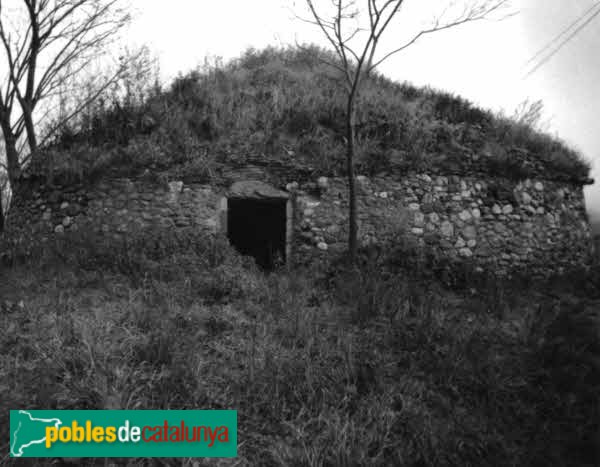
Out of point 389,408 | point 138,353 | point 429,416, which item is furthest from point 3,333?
point 429,416

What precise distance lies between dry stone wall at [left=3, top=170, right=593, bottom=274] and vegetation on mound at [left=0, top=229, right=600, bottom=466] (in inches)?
44.7

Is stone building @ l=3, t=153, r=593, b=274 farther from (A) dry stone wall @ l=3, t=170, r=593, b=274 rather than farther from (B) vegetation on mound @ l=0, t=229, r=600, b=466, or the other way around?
(B) vegetation on mound @ l=0, t=229, r=600, b=466

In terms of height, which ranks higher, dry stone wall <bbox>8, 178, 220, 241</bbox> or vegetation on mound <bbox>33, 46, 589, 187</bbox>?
vegetation on mound <bbox>33, 46, 589, 187</bbox>

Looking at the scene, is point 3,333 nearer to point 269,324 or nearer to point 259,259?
point 269,324

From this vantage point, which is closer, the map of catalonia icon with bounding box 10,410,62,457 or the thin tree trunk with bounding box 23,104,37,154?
the map of catalonia icon with bounding box 10,410,62,457

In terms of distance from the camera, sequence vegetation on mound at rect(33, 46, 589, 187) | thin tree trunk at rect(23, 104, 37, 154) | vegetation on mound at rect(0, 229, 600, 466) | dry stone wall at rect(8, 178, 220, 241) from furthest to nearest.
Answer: thin tree trunk at rect(23, 104, 37, 154) → vegetation on mound at rect(33, 46, 589, 187) → dry stone wall at rect(8, 178, 220, 241) → vegetation on mound at rect(0, 229, 600, 466)

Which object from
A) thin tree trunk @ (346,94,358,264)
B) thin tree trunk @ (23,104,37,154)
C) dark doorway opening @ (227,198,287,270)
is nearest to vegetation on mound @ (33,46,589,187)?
thin tree trunk @ (346,94,358,264)

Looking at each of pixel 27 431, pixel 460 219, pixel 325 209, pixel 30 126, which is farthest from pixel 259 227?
pixel 30 126

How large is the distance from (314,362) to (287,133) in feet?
15.3

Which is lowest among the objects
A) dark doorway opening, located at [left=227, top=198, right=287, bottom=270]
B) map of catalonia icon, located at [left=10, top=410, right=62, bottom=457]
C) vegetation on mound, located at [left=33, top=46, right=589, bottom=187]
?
map of catalonia icon, located at [left=10, top=410, right=62, bottom=457]

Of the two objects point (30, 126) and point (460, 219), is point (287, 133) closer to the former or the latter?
point (460, 219)

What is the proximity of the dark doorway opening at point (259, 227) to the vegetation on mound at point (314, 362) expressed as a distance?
5.55ft

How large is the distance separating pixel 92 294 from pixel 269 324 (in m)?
2.15

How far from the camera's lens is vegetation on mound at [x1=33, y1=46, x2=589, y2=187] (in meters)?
6.10
